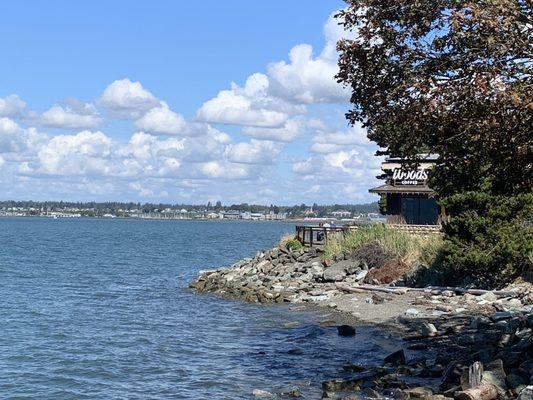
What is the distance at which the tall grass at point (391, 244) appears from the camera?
3219 centimetres

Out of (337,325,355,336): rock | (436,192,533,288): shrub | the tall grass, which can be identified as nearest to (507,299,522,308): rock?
(436,192,533,288): shrub

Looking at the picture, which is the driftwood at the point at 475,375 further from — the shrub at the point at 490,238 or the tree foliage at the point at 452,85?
the shrub at the point at 490,238

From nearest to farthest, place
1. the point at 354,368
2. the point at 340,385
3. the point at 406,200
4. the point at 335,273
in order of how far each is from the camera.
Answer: the point at 340,385 → the point at 354,368 → the point at 335,273 → the point at 406,200

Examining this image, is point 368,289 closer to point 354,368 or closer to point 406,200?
point 354,368

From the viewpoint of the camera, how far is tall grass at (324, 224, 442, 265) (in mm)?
32188

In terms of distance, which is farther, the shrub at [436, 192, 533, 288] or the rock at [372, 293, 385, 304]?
the rock at [372, 293, 385, 304]

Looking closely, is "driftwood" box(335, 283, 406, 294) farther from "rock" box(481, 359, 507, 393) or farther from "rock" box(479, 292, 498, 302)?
"rock" box(481, 359, 507, 393)

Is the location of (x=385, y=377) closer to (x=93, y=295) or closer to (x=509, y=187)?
(x=509, y=187)

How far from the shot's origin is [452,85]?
39.7ft

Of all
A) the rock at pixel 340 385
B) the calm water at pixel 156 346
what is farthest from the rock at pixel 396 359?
the rock at pixel 340 385

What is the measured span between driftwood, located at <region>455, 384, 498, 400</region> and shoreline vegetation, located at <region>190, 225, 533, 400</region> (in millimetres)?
17

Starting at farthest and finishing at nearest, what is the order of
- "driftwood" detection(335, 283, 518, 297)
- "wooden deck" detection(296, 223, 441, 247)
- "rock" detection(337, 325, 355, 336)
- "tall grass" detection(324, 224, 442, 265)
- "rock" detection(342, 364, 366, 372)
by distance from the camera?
"wooden deck" detection(296, 223, 441, 247) → "tall grass" detection(324, 224, 442, 265) → "driftwood" detection(335, 283, 518, 297) → "rock" detection(337, 325, 355, 336) → "rock" detection(342, 364, 366, 372)

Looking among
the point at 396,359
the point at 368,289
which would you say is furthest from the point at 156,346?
the point at 368,289

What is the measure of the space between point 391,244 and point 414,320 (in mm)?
12083
